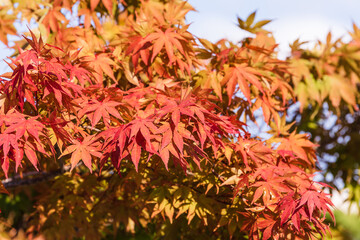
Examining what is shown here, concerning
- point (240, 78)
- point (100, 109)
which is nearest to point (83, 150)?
point (100, 109)

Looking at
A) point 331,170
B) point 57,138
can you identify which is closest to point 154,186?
point 57,138

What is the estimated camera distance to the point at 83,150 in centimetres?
187

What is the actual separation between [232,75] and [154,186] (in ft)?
2.54

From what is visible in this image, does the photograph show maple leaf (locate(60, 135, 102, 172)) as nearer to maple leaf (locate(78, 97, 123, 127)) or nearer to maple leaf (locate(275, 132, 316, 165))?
maple leaf (locate(78, 97, 123, 127))

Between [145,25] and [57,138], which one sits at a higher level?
[145,25]

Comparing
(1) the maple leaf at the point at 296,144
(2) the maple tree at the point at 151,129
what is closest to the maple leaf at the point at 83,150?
(2) the maple tree at the point at 151,129

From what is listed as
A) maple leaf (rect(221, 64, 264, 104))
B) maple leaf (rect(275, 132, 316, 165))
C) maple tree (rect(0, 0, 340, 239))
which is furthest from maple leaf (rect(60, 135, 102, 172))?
maple leaf (rect(275, 132, 316, 165))

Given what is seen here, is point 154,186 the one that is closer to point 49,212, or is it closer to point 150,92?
point 150,92

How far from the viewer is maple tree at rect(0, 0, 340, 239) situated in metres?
1.75

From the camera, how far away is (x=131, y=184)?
2.72 metres

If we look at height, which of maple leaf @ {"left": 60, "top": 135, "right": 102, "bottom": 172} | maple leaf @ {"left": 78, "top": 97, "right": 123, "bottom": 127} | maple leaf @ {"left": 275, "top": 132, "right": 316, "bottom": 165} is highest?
maple leaf @ {"left": 78, "top": 97, "right": 123, "bottom": 127}

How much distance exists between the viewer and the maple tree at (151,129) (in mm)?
1749

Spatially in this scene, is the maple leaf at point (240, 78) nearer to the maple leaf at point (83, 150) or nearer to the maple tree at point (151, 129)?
the maple tree at point (151, 129)

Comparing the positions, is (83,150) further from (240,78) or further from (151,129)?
(240,78)
